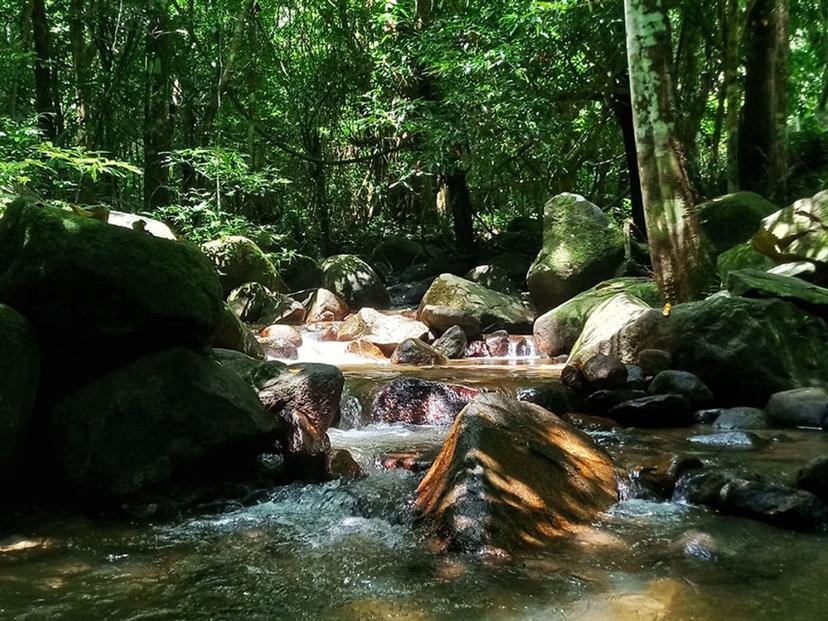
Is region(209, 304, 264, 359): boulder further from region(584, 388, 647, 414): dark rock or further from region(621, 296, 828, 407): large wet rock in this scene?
region(621, 296, 828, 407): large wet rock

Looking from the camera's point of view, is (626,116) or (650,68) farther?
(626,116)

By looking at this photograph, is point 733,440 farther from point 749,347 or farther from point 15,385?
point 15,385

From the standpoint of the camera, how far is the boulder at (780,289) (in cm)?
673

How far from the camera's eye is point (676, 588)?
107 inches

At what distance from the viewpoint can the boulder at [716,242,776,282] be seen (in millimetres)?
8492

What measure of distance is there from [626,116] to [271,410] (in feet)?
31.4

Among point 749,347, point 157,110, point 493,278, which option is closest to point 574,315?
point 749,347

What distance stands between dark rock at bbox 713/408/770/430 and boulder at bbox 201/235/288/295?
8.75m

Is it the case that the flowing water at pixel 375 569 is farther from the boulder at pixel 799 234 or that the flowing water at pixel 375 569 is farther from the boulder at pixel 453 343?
the boulder at pixel 453 343

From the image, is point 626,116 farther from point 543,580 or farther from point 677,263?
point 543,580

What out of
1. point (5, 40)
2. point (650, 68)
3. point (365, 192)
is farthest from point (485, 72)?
point (5, 40)

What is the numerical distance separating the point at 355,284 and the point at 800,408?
9484 millimetres

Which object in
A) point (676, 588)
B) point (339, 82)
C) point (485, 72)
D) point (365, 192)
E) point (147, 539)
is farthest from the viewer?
point (365, 192)

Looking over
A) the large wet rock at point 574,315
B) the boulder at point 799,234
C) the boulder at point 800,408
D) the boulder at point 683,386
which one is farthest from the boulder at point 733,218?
the boulder at point 800,408
